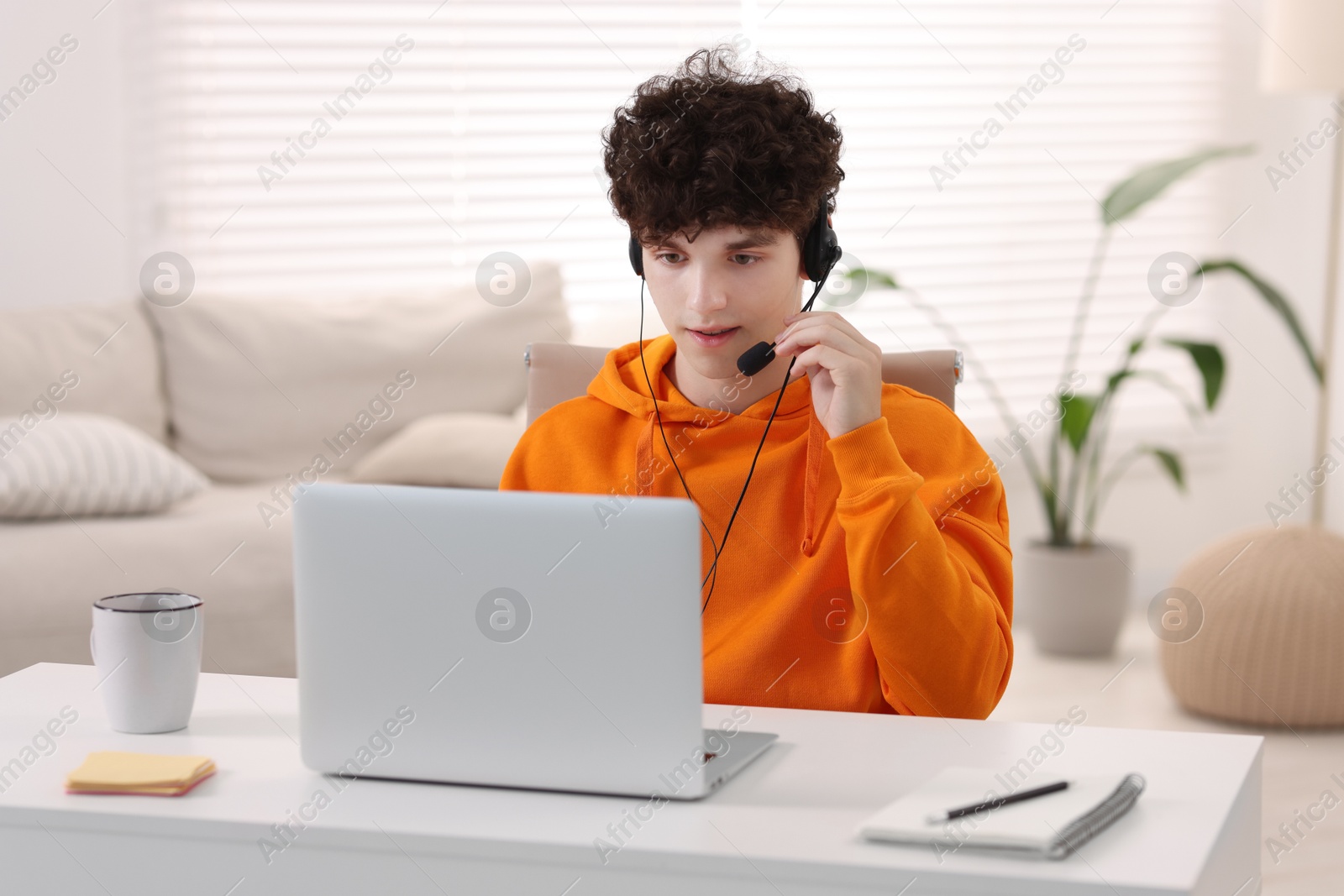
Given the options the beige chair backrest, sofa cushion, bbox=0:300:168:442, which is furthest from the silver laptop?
sofa cushion, bbox=0:300:168:442

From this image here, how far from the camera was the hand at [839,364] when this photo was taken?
1.25m

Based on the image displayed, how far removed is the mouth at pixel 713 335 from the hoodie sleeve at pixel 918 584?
0.18 meters

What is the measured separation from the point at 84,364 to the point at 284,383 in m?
0.40

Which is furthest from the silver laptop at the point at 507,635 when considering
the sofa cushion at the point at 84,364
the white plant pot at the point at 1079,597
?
the white plant pot at the point at 1079,597

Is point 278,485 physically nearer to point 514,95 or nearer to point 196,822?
point 514,95

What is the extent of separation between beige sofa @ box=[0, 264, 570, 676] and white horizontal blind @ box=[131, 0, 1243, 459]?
31 cm

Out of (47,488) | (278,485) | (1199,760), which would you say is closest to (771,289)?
(1199,760)

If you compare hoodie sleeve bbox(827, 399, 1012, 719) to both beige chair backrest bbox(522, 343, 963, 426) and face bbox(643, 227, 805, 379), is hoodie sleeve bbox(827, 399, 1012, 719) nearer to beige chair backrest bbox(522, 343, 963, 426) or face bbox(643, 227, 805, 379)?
face bbox(643, 227, 805, 379)

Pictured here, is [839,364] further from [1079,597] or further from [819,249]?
[1079,597]

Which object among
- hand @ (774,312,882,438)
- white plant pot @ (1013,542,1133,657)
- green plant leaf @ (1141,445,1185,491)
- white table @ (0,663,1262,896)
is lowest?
white plant pot @ (1013,542,1133,657)

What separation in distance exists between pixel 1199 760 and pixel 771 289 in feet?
1.99

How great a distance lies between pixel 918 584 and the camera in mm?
1226

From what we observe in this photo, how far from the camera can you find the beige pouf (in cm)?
277

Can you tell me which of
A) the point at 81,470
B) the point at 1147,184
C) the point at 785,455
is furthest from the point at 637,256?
the point at 1147,184
